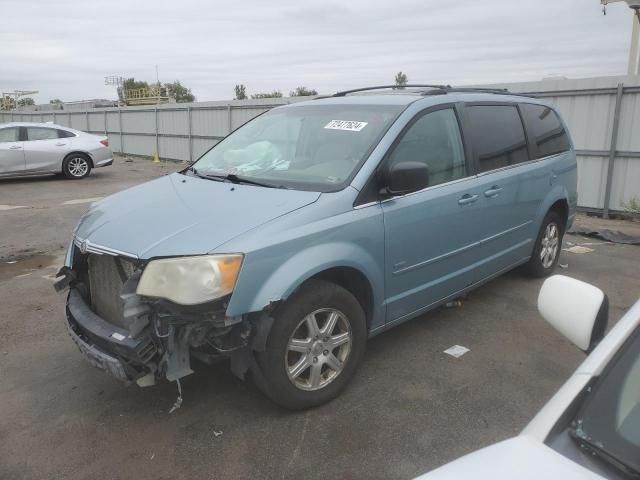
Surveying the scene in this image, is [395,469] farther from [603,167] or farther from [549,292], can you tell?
[603,167]

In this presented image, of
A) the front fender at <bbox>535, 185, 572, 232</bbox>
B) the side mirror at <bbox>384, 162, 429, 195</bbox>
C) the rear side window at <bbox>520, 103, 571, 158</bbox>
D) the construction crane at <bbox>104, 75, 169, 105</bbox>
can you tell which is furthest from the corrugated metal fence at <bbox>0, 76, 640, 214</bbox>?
the construction crane at <bbox>104, 75, 169, 105</bbox>

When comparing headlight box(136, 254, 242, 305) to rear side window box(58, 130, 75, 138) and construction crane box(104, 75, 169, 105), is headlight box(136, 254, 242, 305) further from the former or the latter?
construction crane box(104, 75, 169, 105)

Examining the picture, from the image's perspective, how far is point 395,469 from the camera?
8.68 feet

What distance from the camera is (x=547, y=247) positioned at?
5426mm

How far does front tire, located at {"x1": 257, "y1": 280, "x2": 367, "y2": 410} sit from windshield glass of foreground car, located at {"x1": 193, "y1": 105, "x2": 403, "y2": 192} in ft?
2.29

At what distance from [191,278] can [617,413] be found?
188 centimetres

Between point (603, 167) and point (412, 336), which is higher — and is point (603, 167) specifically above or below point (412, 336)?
above

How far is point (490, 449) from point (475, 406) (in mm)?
1875

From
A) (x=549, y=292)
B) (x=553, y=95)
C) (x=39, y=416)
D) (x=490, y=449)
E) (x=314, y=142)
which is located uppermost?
(x=553, y=95)

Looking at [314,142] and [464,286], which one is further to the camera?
[464,286]

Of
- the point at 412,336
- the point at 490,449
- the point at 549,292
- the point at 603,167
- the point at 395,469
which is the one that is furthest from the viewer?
the point at 603,167

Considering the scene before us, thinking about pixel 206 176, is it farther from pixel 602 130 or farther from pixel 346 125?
pixel 602 130

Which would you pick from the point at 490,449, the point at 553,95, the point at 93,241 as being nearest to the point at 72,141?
the point at 553,95

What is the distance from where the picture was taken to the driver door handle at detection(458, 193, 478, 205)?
12.9ft
